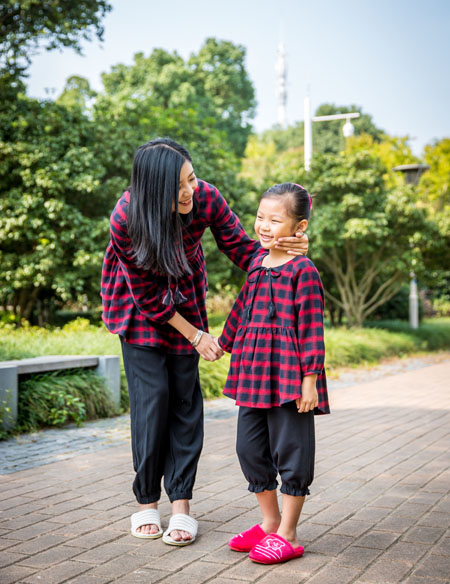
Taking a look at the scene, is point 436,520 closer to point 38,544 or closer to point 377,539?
point 377,539

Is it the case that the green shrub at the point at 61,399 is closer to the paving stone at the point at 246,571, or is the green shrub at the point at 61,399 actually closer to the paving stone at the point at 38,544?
the paving stone at the point at 38,544

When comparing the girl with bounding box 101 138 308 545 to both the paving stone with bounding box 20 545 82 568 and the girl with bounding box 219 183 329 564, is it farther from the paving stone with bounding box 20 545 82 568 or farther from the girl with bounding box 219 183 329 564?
the paving stone with bounding box 20 545 82 568

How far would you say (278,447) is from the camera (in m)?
2.69

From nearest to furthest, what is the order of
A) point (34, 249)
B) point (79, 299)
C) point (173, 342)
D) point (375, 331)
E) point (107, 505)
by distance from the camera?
point (173, 342), point (107, 505), point (34, 249), point (375, 331), point (79, 299)

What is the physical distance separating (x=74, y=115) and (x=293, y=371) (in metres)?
10.9

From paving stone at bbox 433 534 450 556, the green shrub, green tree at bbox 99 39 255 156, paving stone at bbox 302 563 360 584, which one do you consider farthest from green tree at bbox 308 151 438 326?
green tree at bbox 99 39 255 156

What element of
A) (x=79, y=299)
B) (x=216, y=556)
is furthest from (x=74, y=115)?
(x=216, y=556)

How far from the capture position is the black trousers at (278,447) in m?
2.68

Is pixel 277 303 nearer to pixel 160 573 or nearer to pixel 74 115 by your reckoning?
pixel 160 573

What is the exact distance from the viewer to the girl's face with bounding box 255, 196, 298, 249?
9.14 feet

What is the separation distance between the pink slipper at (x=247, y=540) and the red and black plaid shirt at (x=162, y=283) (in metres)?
0.81

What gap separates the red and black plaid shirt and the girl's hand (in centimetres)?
13

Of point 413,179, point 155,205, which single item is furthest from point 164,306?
point 413,179

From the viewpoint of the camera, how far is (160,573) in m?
2.58
